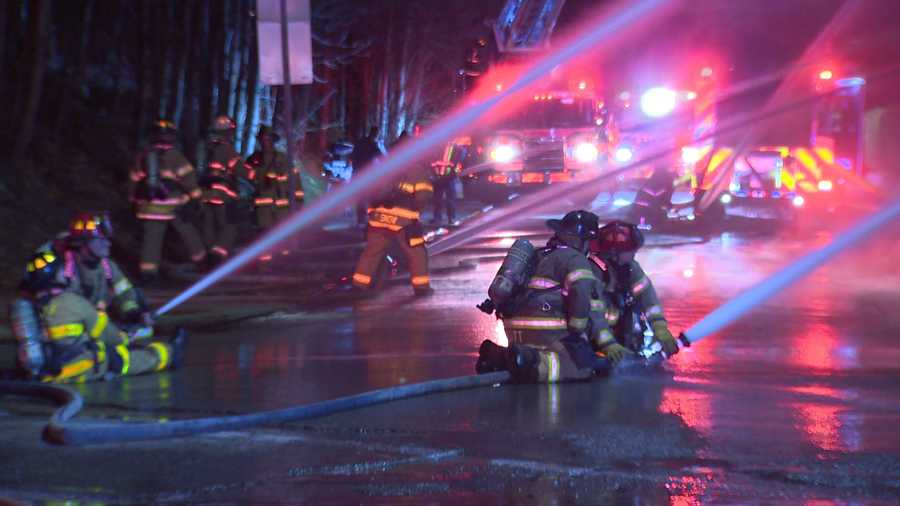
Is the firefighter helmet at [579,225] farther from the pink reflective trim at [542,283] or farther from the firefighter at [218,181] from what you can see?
the firefighter at [218,181]

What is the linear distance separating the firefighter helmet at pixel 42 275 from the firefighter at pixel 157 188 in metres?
5.56

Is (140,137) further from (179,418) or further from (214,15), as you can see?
(179,418)

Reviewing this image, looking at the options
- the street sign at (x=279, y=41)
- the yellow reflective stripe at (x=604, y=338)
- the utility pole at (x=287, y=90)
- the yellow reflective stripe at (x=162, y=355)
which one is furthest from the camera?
the street sign at (x=279, y=41)

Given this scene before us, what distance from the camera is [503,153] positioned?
24203 mm

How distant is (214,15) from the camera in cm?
2261

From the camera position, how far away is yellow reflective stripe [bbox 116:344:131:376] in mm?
7969

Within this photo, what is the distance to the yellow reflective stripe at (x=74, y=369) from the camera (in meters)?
7.66

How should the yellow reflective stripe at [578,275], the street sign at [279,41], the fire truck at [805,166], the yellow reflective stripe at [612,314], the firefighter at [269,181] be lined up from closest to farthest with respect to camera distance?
the yellow reflective stripe at [578,275], the yellow reflective stripe at [612,314], the street sign at [279,41], the firefighter at [269,181], the fire truck at [805,166]

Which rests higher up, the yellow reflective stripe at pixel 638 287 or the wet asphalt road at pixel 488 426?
the yellow reflective stripe at pixel 638 287

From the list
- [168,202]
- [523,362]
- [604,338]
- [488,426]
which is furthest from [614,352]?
[168,202]

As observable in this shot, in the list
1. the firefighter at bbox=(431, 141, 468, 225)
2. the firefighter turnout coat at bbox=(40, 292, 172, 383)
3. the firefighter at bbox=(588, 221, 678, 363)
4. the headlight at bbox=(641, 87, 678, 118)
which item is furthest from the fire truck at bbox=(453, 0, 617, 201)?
the firefighter turnout coat at bbox=(40, 292, 172, 383)

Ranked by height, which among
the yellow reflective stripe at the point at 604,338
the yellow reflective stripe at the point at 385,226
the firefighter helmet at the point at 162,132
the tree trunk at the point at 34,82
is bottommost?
the yellow reflective stripe at the point at 604,338

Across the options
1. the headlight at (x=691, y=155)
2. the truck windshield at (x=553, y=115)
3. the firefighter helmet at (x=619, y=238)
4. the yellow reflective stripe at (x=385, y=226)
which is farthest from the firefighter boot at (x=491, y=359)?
the truck windshield at (x=553, y=115)

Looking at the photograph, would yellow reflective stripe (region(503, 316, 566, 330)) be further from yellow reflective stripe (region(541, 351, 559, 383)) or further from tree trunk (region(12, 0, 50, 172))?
tree trunk (region(12, 0, 50, 172))
